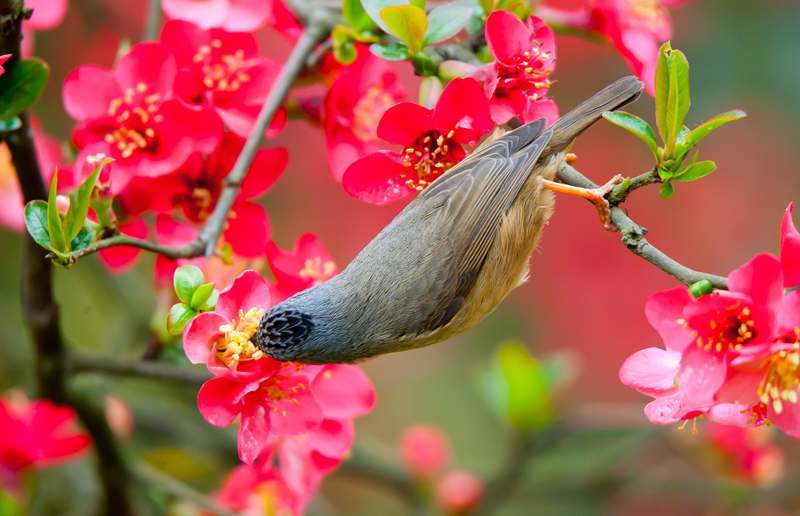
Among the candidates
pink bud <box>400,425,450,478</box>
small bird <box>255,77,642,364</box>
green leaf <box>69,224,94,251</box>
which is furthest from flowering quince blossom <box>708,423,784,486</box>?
green leaf <box>69,224,94,251</box>

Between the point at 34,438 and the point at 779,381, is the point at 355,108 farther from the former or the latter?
the point at 34,438

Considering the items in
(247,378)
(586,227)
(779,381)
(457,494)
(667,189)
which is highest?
(667,189)

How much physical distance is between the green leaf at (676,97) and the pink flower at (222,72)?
0.61 meters

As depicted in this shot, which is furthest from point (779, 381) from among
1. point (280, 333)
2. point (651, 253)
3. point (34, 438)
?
point (34, 438)

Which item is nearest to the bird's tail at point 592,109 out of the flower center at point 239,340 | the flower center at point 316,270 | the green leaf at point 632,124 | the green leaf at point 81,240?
the green leaf at point 632,124

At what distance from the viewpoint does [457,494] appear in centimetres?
261

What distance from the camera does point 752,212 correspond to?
3572 millimetres

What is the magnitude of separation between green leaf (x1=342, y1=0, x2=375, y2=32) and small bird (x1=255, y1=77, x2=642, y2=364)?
10.1 inches

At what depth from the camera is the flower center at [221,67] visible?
1538mm

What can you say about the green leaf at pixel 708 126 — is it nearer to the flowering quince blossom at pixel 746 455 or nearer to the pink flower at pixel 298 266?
the pink flower at pixel 298 266

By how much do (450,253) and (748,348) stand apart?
0.66 m

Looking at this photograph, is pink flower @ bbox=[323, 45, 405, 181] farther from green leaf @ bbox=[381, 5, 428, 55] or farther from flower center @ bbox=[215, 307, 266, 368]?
flower center @ bbox=[215, 307, 266, 368]

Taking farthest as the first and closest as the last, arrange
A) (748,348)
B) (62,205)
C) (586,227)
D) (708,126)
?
1. (586,227)
2. (62,205)
3. (708,126)
4. (748,348)

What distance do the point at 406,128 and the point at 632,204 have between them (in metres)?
2.36
